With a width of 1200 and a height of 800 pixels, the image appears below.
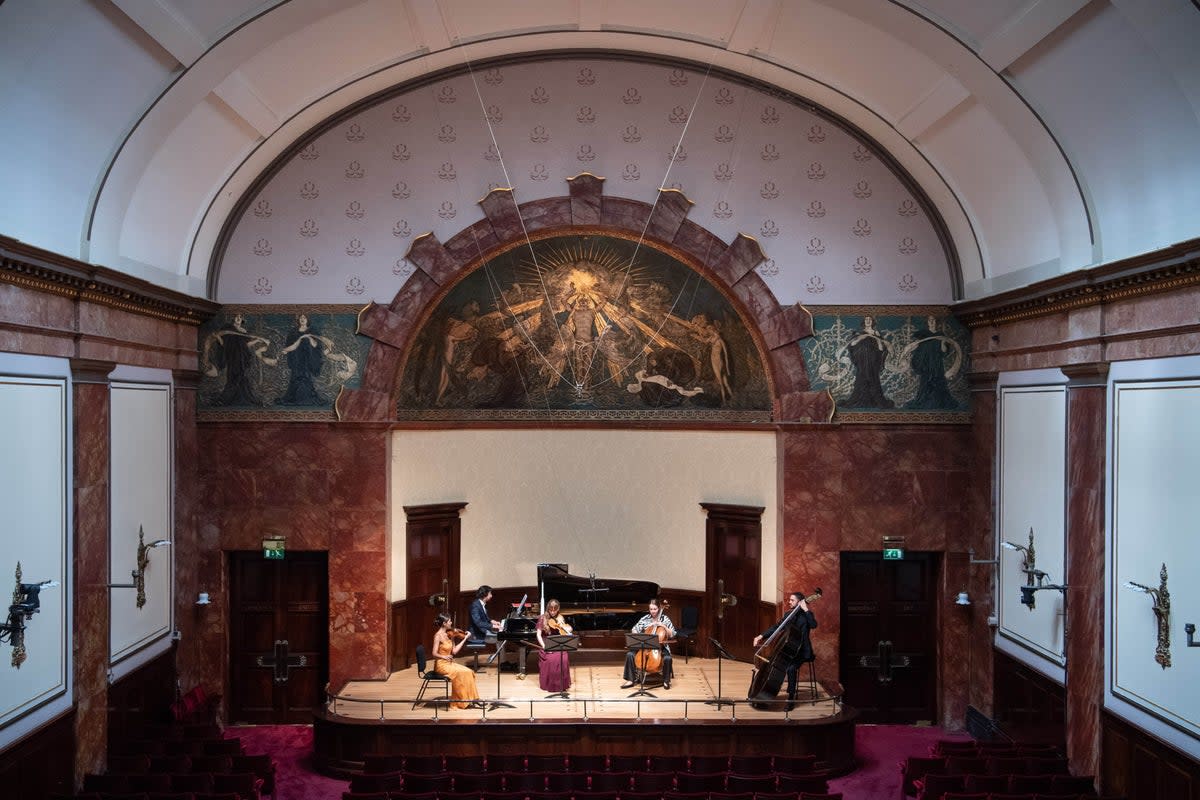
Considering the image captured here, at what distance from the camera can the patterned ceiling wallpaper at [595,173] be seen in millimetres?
16391

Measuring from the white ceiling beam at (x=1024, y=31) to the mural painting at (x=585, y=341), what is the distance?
5923mm

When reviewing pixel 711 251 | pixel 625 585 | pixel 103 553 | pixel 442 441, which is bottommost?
pixel 625 585

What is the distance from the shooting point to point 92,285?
498 inches

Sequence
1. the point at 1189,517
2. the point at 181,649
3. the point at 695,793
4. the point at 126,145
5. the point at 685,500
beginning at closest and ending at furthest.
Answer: the point at 1189,517
the point at 695,793
the point at 126,145
the point at 181,649
the point at 685,500

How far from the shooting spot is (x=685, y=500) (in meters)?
18.7

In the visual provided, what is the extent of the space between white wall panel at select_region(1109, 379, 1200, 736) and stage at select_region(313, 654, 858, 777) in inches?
165

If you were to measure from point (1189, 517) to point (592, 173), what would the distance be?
32.2 ft

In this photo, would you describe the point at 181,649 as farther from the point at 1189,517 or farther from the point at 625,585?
the point at 1189,517

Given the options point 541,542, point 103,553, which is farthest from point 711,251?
point 103,553

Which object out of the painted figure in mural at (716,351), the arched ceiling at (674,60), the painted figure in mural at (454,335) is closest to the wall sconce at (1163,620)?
the arched ceiling at (674,60)

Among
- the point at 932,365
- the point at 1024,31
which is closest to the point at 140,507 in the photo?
the point at 932,365

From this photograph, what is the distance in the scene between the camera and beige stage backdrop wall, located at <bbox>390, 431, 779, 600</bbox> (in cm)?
1844

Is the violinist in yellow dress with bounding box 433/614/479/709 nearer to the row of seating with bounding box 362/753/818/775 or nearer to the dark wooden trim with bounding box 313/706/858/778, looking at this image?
the dark wooden trim with bounding box 313/706/858/778

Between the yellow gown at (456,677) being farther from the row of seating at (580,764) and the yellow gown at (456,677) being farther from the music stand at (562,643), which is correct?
the row of seating at (580,764)
